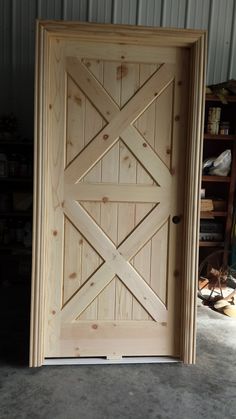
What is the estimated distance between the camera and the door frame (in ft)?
8.22

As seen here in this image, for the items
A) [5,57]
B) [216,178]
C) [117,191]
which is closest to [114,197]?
[117,191]

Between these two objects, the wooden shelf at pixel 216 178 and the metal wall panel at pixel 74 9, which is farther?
the wooden shelf at pixel 216 178

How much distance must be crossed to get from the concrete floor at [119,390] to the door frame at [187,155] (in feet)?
0.59

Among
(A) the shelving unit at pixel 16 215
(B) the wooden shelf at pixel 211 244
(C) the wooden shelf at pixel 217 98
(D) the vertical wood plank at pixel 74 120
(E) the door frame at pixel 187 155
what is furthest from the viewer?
(B) the wooden shelf at pixel 211 244

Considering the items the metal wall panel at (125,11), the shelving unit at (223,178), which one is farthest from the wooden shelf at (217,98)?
the metal wall panel at (125,11)

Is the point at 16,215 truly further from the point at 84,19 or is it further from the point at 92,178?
the point at 84,19

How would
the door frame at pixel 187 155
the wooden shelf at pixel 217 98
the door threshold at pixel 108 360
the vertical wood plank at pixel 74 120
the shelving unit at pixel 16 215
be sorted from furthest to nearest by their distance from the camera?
the shelving unit at pixel 16 215 → the wooden shelf at pixel 217 98 → the door threshold at pixel 108 360 → the vertical wood plank at pixel 74 120 → the door frame at pixel 187 155

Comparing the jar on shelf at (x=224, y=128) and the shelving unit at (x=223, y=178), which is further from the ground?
the jar on shelf at (x=224, y=128)

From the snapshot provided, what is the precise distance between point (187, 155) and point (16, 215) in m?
2.64

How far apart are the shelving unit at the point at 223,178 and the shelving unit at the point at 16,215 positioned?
2.09 meters

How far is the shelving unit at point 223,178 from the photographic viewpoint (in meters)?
4.61

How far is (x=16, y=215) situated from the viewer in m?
4.67

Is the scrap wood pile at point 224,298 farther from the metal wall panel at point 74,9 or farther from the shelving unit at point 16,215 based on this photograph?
the metal wall panel at point 74,9

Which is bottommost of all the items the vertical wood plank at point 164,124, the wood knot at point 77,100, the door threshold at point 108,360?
the door threshold at point 108,360
